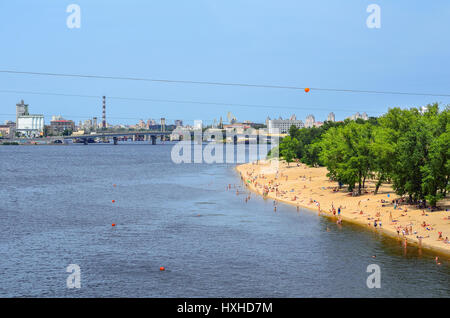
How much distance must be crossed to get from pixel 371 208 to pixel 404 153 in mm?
11378

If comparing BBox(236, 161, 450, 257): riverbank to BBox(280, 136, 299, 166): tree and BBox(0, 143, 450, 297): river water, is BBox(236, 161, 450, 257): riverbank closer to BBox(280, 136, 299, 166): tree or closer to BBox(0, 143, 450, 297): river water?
BBox(0, 143, 450, 297): river water

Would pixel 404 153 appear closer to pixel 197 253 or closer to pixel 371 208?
pixel 371 208

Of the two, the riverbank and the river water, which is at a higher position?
the riverbank

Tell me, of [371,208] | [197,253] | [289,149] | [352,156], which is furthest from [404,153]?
[289,149]

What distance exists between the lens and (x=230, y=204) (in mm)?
87062

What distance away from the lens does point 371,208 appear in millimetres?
71312

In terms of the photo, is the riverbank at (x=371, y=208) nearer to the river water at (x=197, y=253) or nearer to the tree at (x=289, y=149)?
the river water at (x=197, y=253)

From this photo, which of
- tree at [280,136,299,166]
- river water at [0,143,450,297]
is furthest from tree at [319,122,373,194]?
tree at [280,136,299,166]

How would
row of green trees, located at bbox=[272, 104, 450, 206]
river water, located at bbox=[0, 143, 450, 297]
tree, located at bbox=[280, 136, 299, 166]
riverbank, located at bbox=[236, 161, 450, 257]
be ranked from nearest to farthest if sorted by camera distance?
river water, located at bbox=[0, 143, 450, 297] → riverbank, located at bbox=[236, 161, 450, 257] → row of green trees, located at bbox=[272, 104, 450, 206] → tree, located at bbox=[280, 136, 299, 166]

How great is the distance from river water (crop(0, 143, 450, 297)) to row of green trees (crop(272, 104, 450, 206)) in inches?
421

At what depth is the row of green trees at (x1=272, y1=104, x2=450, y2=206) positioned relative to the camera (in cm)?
6028

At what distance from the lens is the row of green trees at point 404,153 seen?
60281mm
